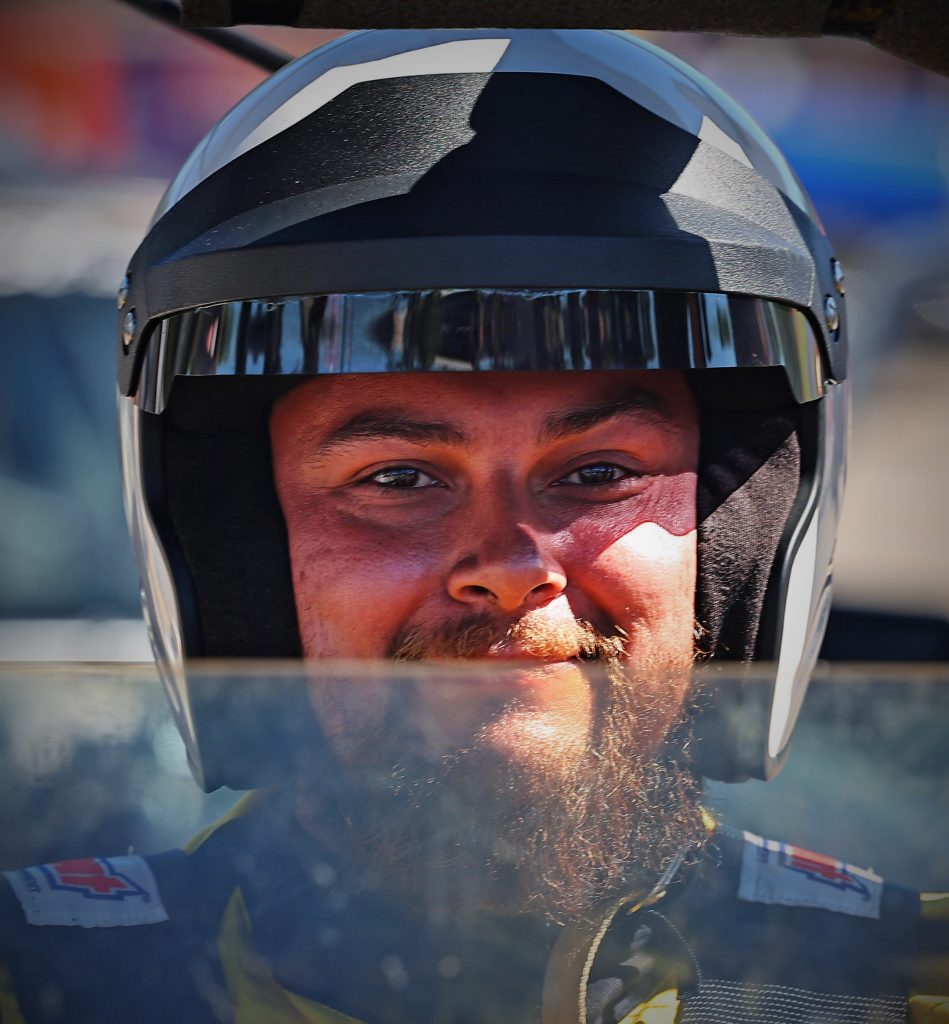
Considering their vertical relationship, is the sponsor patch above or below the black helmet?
below

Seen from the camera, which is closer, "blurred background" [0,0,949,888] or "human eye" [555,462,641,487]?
"human eye" [555,462,641,487]

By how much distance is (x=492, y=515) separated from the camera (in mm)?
1076

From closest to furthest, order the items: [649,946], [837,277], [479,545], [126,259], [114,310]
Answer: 1. [649,946]
2. [479,545]
3. [837,277]
4. [126,259]
5. [114,310]

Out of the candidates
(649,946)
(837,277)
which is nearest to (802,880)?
(649,946)

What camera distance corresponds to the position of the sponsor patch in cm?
70

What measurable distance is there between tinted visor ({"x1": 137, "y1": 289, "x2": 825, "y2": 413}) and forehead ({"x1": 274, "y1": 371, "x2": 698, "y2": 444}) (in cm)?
11

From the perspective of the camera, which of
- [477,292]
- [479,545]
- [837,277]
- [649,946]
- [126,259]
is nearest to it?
[649,946]

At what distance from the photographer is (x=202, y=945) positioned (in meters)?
0.67

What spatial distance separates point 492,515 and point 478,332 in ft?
0.64

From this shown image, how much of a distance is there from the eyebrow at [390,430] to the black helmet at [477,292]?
0.21 ft

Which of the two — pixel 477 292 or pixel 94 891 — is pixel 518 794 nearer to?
pixel 94 891

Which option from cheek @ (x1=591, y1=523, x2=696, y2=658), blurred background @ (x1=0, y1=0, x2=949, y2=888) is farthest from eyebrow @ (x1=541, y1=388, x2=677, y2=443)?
blurred background @ (x1=0, y1=0, x2=949, y2=888)

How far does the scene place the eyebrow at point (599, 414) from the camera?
1.09m

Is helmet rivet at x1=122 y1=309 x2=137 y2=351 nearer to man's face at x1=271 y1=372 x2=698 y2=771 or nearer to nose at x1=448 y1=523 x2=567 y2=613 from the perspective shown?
man's face at x1=271 y1=372 x2=698 y2=771
